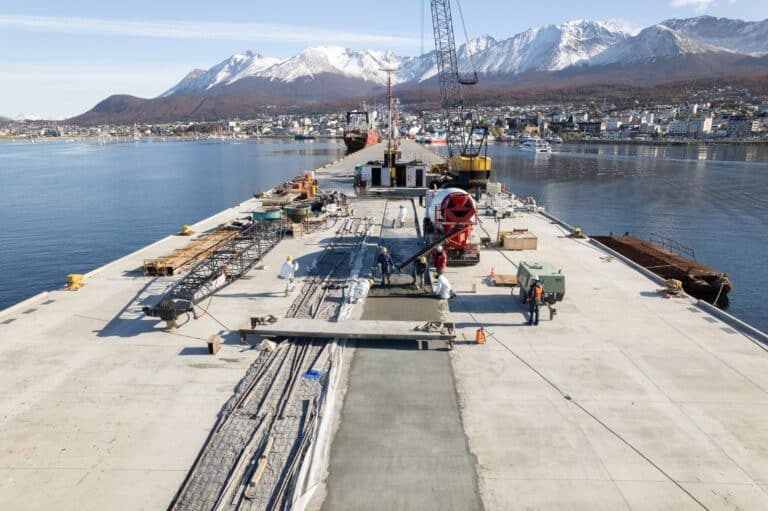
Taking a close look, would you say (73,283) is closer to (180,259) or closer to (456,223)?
(180,259)

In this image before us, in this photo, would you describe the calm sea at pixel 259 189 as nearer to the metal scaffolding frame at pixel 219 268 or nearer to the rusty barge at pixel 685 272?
the rusty barge at pixel 685 272

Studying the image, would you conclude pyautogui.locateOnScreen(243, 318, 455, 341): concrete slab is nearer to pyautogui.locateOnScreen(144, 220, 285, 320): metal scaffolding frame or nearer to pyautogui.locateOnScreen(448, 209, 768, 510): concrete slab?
pyautogui.locateOnScreen(448, 209, 768, 510): concrete slab

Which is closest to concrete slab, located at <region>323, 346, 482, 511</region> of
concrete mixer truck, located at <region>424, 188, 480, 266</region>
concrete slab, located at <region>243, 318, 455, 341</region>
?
concrete slab, located at <region>243, 318, 455, 341</region>

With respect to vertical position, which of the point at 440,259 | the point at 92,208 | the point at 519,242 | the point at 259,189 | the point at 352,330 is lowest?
the point at 92,208

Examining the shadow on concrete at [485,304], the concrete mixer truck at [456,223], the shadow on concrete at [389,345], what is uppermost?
the concrete mixer truck at [456,223]

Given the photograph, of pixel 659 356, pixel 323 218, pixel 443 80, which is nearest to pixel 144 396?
pixel 659 356

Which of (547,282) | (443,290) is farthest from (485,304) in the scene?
(547,282)

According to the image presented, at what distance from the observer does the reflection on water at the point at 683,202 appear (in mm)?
39688

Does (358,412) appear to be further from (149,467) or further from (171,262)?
(171,262)

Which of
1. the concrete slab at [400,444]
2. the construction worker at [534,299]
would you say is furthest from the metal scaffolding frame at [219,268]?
the construction worker at [534,299]

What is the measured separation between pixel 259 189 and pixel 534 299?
69.6 metres

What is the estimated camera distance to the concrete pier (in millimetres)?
9562

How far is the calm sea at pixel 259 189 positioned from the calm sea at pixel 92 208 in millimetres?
134

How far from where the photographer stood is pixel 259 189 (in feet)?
263
